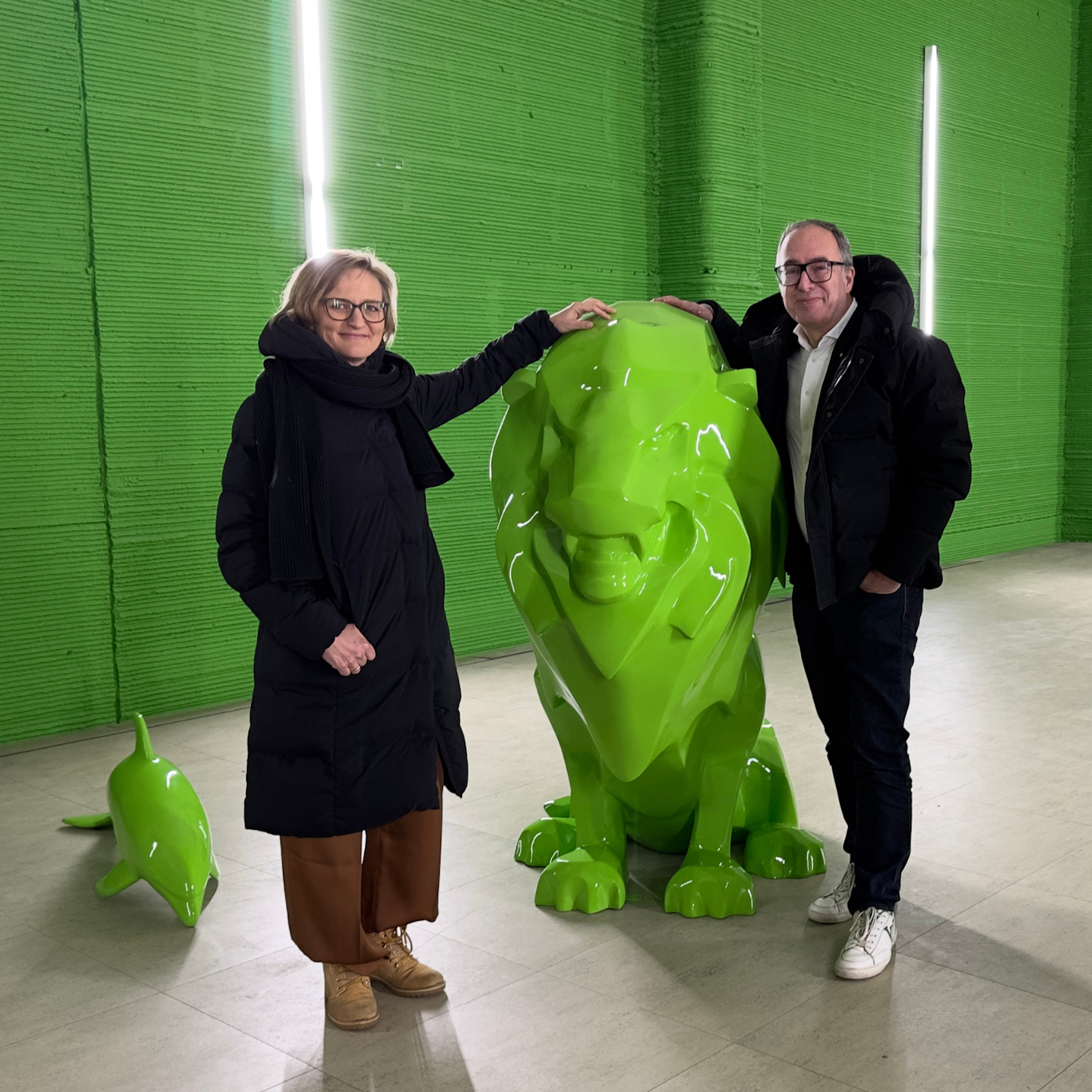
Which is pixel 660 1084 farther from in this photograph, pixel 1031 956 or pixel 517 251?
pixel 517 251

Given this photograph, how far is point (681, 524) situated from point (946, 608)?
17.0ft

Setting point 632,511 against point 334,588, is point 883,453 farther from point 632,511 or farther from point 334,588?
point 334,588

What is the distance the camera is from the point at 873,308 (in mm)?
2660

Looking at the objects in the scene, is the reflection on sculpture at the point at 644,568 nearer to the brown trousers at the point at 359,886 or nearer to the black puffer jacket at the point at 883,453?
the black puffer jacket at the point at 883,453

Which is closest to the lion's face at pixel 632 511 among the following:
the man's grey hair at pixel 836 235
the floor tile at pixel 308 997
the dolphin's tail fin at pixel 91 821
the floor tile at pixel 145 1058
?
the man's grey hair at pixel 836 235

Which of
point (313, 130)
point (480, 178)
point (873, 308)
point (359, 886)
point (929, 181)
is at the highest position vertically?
point (929, 181)

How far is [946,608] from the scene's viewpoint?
7.39 metres

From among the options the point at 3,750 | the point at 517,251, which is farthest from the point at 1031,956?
the point at 517,251

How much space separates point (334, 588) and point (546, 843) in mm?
1299

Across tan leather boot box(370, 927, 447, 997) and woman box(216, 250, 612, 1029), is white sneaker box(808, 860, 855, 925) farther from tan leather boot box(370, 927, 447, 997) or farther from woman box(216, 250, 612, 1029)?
woman box(216, 250, 612, 1029)

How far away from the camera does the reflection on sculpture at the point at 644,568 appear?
8.54 feet

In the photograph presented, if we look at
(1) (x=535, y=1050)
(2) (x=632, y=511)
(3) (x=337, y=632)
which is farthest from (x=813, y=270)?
(1) (x=535, y=1050)

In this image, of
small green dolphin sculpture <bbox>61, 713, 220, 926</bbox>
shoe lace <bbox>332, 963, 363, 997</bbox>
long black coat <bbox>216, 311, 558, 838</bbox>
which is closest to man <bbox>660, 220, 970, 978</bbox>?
long black coat <bbox>216, 311, 558, 838</bbox>

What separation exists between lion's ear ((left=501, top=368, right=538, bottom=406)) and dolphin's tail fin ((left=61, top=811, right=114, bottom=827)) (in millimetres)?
1890
